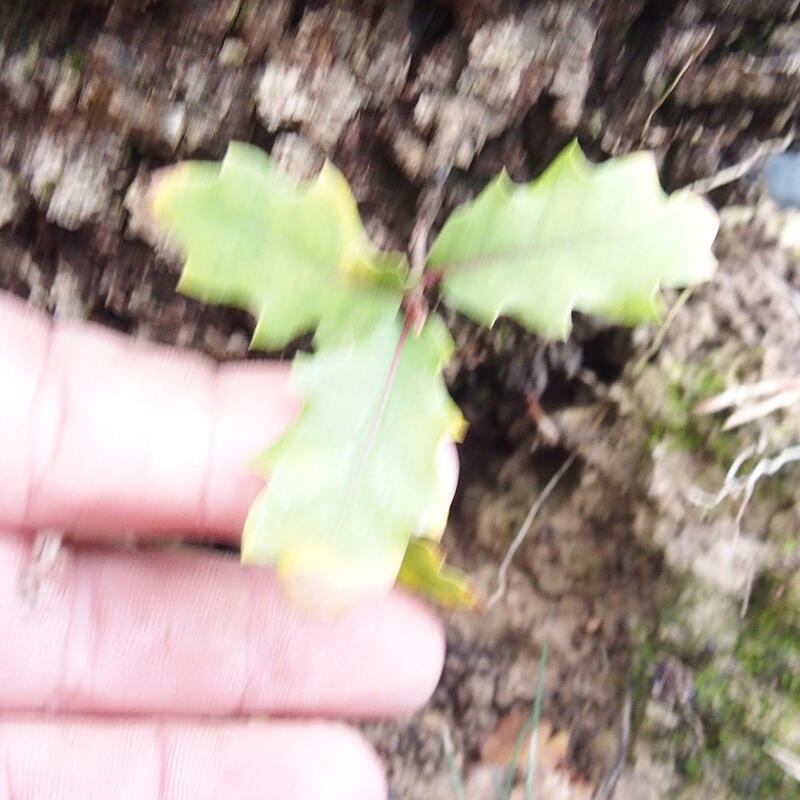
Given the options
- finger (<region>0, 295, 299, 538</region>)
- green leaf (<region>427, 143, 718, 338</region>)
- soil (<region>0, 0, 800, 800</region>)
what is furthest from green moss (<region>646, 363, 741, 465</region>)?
finger (<region>0, 295, 299, 538</region>)

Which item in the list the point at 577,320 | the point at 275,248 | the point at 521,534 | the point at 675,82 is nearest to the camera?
the point at 275,248

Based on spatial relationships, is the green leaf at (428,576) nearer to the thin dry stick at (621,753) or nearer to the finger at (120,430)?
the finger at (120,430)

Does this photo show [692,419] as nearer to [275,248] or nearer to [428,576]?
[428,576]

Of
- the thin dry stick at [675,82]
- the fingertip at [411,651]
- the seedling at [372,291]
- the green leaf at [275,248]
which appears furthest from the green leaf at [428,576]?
the thin dry stick at [675,82]

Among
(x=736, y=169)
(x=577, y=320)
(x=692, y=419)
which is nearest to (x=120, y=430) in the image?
(x=577, y=320)

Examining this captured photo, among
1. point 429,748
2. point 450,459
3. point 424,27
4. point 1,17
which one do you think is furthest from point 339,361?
point 429,748

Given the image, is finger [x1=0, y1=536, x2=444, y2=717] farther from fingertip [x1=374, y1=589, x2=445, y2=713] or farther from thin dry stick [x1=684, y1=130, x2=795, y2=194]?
thin dry stick [x1=684, y1=130, x2=795, y2=194]
